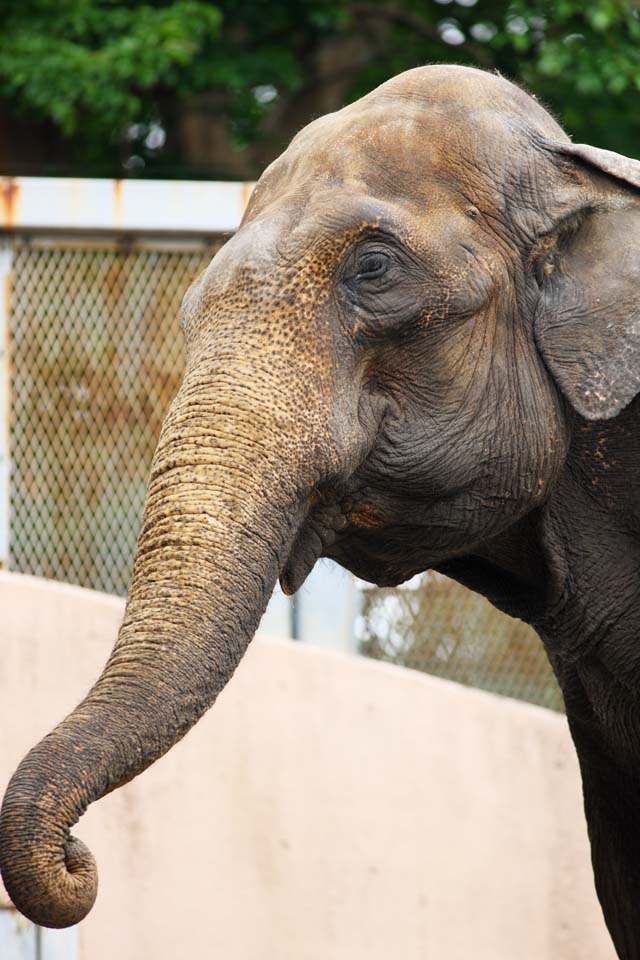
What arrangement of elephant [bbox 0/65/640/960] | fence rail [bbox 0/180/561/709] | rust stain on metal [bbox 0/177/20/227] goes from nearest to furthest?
1. elephant [bbox 0/65/640/960]
2. rust stain on metal [bbox 0/177/20/227]
3. fence rail [bbox 0/180/561/709]

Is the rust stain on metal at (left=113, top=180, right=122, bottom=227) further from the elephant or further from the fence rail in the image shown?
the elephant

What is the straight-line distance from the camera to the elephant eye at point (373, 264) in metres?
2.88

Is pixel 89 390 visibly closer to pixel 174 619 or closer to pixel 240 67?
pixel 174 619

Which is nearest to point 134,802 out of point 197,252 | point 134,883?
point 134,883

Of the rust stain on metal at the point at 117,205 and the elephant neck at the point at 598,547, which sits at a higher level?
the elephant neck at the point at 598,547

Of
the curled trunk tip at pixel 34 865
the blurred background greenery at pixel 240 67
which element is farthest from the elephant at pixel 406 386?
the blurred background greenery at pixel 240 67

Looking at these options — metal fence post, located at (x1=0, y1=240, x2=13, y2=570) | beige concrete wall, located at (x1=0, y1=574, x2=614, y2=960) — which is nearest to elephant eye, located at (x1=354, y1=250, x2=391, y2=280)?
beige concrete wall, located at (x1=0, y1=574, x2=614, y2=960)

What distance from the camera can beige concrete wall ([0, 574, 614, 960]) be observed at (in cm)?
517

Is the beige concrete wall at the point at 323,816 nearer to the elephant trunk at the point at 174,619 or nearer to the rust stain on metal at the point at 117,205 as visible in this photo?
A: the rust stain on metal at the point at 117,205

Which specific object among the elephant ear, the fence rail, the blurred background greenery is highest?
the elephant ear

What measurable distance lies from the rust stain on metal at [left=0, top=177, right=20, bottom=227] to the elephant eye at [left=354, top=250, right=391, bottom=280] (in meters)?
3.29

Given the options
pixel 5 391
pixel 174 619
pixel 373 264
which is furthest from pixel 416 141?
pixel 5 391

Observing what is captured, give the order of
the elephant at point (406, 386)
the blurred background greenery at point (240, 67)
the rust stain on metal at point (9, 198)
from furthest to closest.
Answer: the blurred background greenery at point (240, 67) → the rust stain on metal at point (9, 198) → the elephant at point (406, 386)

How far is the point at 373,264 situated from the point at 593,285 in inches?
16.2
